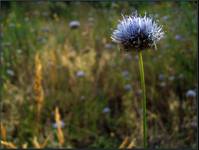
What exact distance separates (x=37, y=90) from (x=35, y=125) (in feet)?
1.39

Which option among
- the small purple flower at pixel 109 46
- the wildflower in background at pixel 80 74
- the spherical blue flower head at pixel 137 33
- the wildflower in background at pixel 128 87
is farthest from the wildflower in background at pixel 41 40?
the spherical blue flower head at pixel 137 33

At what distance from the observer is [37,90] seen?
259 cm

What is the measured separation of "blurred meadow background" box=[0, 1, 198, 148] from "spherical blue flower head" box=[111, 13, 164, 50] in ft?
4.53

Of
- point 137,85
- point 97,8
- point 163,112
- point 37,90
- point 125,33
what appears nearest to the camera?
point 125,33

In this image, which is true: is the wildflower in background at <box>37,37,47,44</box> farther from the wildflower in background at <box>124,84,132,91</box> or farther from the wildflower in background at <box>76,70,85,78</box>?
the wildflower in background at <box>124,84,132,91</box>

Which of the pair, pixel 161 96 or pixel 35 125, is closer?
pixel 35 125

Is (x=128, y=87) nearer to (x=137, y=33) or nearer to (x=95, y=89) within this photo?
(x=95, y=89)

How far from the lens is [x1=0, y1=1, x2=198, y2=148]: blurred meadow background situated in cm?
294

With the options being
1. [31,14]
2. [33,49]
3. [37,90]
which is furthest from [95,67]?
[31,14]

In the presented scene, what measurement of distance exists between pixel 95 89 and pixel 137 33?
2228 millimetres

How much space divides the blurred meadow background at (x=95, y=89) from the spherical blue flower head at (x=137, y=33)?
1.38 meters

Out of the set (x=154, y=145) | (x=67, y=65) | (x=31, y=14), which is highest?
(x=31, y=14)

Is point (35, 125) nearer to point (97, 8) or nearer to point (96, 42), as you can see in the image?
point (96, 42)

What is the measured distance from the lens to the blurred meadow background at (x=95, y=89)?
2939mm
